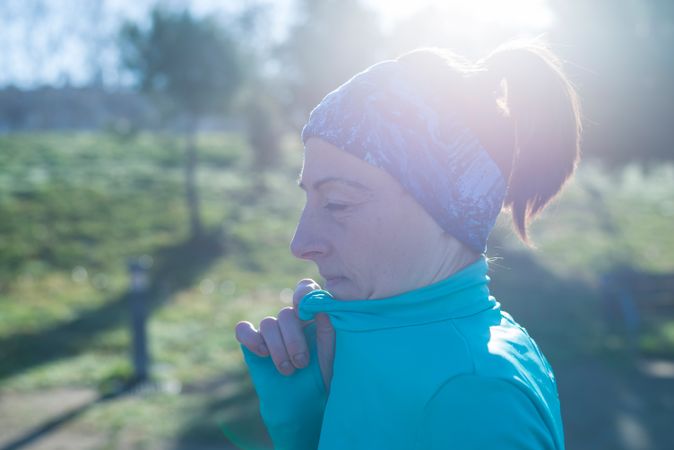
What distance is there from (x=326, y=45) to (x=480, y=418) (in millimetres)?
15749

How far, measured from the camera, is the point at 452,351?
1.20 m

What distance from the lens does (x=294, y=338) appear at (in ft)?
4.81

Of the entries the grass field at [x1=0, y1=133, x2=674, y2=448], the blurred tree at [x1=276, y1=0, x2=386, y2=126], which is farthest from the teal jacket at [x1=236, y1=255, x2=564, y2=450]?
the blurred tree at [x1=276, y1=0, x2=386, y2=126]

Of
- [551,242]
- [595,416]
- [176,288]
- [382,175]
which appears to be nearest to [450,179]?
[382,175]

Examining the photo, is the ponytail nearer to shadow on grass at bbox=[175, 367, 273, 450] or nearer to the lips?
the lips

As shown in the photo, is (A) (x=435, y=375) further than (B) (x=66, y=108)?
No

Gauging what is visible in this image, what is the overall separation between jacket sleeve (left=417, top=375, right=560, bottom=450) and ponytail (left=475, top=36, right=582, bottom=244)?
0.54 meters

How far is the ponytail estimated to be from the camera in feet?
5.05

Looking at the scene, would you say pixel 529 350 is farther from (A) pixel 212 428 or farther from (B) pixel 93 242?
(B) pixel 93 242

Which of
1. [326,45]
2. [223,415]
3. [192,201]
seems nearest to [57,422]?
[223,415]

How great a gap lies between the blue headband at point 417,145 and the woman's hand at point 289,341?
12.5 inches

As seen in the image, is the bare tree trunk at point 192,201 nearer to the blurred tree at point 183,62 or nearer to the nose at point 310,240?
the blurred tree at point 183,62

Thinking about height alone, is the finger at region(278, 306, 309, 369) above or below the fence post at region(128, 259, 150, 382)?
above

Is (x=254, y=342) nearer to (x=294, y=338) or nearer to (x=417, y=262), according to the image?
(x=294, y=338)
